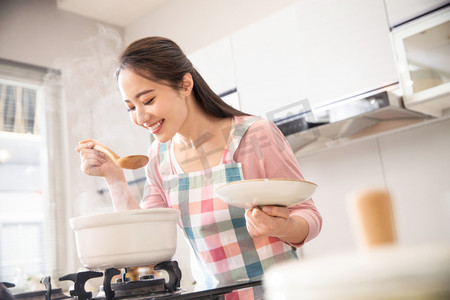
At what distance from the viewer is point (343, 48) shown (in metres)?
1.84

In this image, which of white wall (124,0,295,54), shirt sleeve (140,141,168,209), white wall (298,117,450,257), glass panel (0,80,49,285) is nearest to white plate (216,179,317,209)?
shirt sleeve (140,141,168,209)

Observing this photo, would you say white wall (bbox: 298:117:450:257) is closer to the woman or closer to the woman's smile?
the woman

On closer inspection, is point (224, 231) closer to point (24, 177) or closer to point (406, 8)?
point (406, 8)

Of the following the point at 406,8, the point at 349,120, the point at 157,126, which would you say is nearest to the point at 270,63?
the point at 349,120

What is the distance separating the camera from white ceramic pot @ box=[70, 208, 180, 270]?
743 mm

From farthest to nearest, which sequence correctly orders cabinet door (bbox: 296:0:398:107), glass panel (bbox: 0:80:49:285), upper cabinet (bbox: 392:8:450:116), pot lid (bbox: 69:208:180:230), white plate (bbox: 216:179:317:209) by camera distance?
glass panel (bbox: 0:80:49:285) < cabinet door (bbox: 296:0:398:107) < upper cabinet (bbox: 392:8:450:116) < pot lid (bbox: 69:208:180:230) < white plate (bbox: 216:179:317:209)

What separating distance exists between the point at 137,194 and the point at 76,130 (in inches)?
45.7

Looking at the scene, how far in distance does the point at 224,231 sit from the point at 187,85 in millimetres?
335

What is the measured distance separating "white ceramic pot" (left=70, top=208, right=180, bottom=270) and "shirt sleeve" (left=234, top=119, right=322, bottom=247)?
10.4 inches

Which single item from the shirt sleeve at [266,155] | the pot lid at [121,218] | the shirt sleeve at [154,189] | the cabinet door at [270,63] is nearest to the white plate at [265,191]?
the pot lid at [121,218]

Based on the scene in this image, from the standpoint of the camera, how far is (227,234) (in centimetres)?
98

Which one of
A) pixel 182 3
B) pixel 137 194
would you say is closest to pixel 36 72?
pixel 182 3

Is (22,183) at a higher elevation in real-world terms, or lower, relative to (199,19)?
lower

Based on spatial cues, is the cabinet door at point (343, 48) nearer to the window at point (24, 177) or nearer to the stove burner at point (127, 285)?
the stove burner at point (127, 285)
